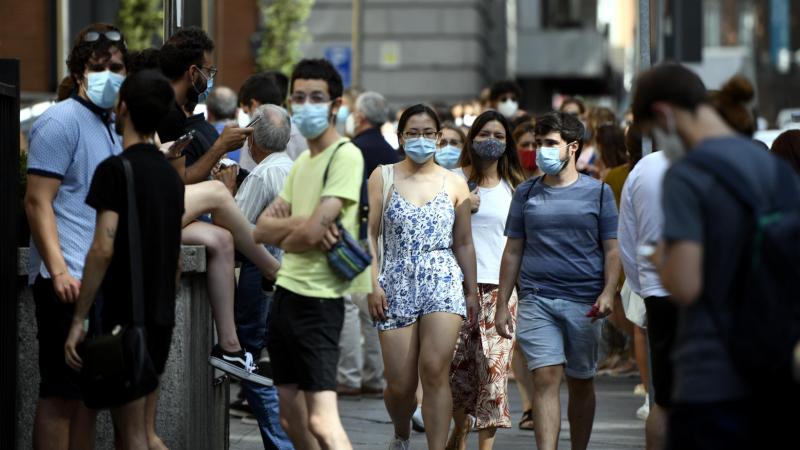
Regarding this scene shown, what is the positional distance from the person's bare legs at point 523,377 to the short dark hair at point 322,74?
4.21 metres

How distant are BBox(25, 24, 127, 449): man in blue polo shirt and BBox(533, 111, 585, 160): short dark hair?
2.92 metres

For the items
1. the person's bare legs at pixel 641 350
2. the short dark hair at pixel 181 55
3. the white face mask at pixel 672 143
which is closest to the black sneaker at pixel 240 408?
the person's bare legs at pixel 641 350

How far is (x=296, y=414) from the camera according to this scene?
279 inches

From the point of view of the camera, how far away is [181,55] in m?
8.20

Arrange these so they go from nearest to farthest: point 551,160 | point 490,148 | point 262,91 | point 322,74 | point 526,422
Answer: point 322,74, point 551,160, point 490,148, point 262,91, point 526,422

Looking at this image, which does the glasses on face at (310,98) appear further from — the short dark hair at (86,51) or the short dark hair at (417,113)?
the short dark hair at (417,113)

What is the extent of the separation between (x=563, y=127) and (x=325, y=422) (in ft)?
9.76

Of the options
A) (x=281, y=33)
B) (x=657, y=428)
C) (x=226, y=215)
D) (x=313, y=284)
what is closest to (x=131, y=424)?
(x=313, y=284)

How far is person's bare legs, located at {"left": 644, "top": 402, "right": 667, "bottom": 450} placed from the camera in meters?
7.81

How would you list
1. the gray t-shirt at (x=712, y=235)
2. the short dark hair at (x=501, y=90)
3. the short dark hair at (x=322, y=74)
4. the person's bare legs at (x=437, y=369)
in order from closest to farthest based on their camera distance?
the gray t-shirt at (x=712, y=235) < the short dark hair at (x=322, y=74) < the person's bare legs at (x=437, y=369) < the short dark hair at (x=501, y=90)

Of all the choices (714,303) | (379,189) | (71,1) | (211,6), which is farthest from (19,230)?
(211,6)

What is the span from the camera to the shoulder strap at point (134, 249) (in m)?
6.36

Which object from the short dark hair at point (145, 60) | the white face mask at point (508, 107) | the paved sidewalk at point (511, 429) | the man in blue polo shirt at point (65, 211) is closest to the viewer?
the man in blue polo shirt at point (65, 211)

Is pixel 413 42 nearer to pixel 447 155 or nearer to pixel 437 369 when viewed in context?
pixel 447 155
